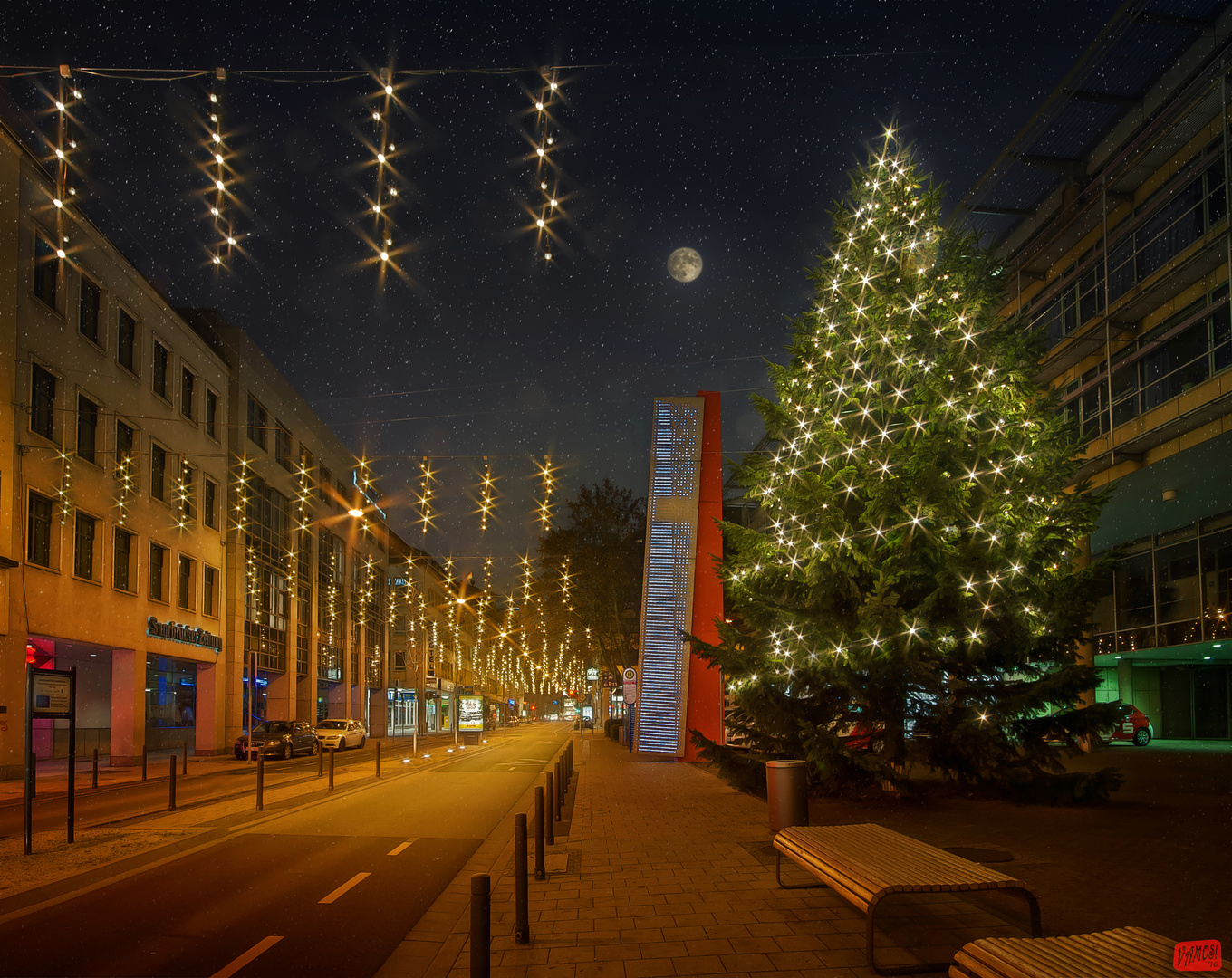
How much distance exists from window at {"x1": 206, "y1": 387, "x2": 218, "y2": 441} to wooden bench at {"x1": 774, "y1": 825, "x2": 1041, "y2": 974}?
120 ft

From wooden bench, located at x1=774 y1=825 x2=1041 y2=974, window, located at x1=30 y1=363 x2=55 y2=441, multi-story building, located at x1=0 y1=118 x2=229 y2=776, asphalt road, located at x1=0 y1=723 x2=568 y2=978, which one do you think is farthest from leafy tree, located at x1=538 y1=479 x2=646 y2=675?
wooden bench, located at x1=774 y1=825 x2=1041 y2=974

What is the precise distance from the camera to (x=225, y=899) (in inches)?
340

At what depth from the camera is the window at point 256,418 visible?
145 feet

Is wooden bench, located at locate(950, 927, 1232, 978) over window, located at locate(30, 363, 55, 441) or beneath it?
beneath

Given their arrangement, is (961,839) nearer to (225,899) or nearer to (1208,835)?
(1208,835)

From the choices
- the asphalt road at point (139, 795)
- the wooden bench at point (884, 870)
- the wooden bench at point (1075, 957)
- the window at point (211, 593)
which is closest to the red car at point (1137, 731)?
the asphalt road at point (139, 795)

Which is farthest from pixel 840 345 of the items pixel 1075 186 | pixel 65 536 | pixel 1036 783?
pixel 65 536

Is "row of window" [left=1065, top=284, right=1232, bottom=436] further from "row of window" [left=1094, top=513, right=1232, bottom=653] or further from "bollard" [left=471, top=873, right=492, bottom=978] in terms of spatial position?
"bollard" [left=471, top=873, right=492, bottom=978]

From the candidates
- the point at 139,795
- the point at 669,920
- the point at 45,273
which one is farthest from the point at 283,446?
the point at 669,920

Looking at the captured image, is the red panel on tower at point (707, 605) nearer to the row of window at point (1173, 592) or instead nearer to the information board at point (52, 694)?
the row of window at point (1173, 592)

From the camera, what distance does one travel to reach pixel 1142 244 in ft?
86.5

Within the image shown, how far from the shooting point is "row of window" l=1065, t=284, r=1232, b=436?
75.9 ft

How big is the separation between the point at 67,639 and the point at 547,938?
25.5 meters

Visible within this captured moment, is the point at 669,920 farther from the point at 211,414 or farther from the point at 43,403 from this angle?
the point at 211,414
